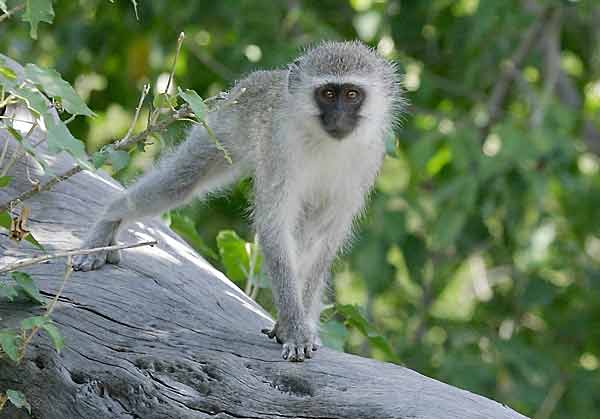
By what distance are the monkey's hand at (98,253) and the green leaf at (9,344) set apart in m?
1.10

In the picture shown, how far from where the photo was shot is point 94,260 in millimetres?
4781

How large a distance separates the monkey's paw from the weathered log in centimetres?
7

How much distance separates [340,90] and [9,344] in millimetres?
2447

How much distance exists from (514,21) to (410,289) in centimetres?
384

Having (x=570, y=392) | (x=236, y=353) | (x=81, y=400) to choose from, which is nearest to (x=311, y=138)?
(x=236, y=353)

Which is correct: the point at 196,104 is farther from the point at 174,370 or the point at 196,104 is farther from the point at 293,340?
the point at 293,340

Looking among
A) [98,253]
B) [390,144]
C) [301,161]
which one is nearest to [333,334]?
[301,161]

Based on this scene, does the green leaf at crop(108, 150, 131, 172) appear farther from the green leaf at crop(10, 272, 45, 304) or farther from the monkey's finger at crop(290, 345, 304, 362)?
the monkey's finger at crop(290, 345, 304, 362)

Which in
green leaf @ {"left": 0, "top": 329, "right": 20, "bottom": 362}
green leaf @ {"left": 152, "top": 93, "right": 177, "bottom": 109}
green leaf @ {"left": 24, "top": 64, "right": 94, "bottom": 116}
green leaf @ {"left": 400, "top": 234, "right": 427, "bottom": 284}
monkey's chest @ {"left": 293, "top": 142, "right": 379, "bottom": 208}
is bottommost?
green leaf @ {"left": 0, "top": 329, "right": 20, "bottom": 362}

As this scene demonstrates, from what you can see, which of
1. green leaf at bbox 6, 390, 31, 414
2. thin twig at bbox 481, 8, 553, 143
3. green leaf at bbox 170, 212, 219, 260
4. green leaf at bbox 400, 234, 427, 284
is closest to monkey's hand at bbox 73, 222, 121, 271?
green leaf at bbox 170, 212, 219, 260

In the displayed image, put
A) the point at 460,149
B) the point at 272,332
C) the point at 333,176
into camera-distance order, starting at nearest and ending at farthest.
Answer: the point at 272,332 < the point at 333,176 < the point at 460,149

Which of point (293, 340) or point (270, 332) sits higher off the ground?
point (270, 332)

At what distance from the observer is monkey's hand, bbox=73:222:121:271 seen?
4.75m

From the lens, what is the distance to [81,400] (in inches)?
154
